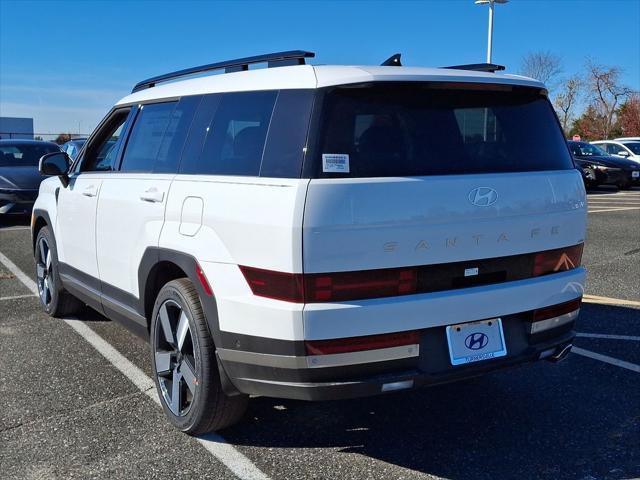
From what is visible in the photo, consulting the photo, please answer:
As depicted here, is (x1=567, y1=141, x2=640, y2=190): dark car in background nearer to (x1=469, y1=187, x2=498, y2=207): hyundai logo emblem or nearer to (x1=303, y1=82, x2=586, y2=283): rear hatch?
(x1=303, y1=82, x2=586, y2=283): rear hatch

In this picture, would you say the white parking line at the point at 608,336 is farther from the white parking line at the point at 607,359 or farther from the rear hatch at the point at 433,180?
the rear hatch at the point at 433,180

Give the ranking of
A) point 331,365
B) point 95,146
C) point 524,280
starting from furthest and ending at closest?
point 95,146
point 524,280
point 331,365

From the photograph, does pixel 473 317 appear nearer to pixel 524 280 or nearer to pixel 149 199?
pixel 524 280

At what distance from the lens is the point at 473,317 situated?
3072 mm

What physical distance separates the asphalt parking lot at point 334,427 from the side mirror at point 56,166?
50.5 inches

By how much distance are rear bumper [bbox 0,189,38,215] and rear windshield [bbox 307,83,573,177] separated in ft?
33.3

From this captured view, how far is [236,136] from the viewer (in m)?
3.34

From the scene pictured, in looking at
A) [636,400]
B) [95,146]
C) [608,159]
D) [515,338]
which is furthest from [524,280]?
[608,159]

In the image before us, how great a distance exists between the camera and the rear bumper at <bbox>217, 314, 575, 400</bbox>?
9.44 ft

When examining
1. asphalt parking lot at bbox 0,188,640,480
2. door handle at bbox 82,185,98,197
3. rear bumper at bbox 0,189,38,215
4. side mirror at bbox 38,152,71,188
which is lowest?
asphalt parking lot at bbox 0,188,640,480

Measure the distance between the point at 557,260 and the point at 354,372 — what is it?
1.31 m

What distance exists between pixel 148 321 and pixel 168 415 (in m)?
0.57

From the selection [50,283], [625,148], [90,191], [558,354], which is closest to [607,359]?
[558,354]

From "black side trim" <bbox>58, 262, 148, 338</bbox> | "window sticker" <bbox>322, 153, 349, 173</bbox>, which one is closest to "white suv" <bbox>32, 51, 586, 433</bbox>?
"window sticker" <bbox>322, 153, 349, 173</bbox>
